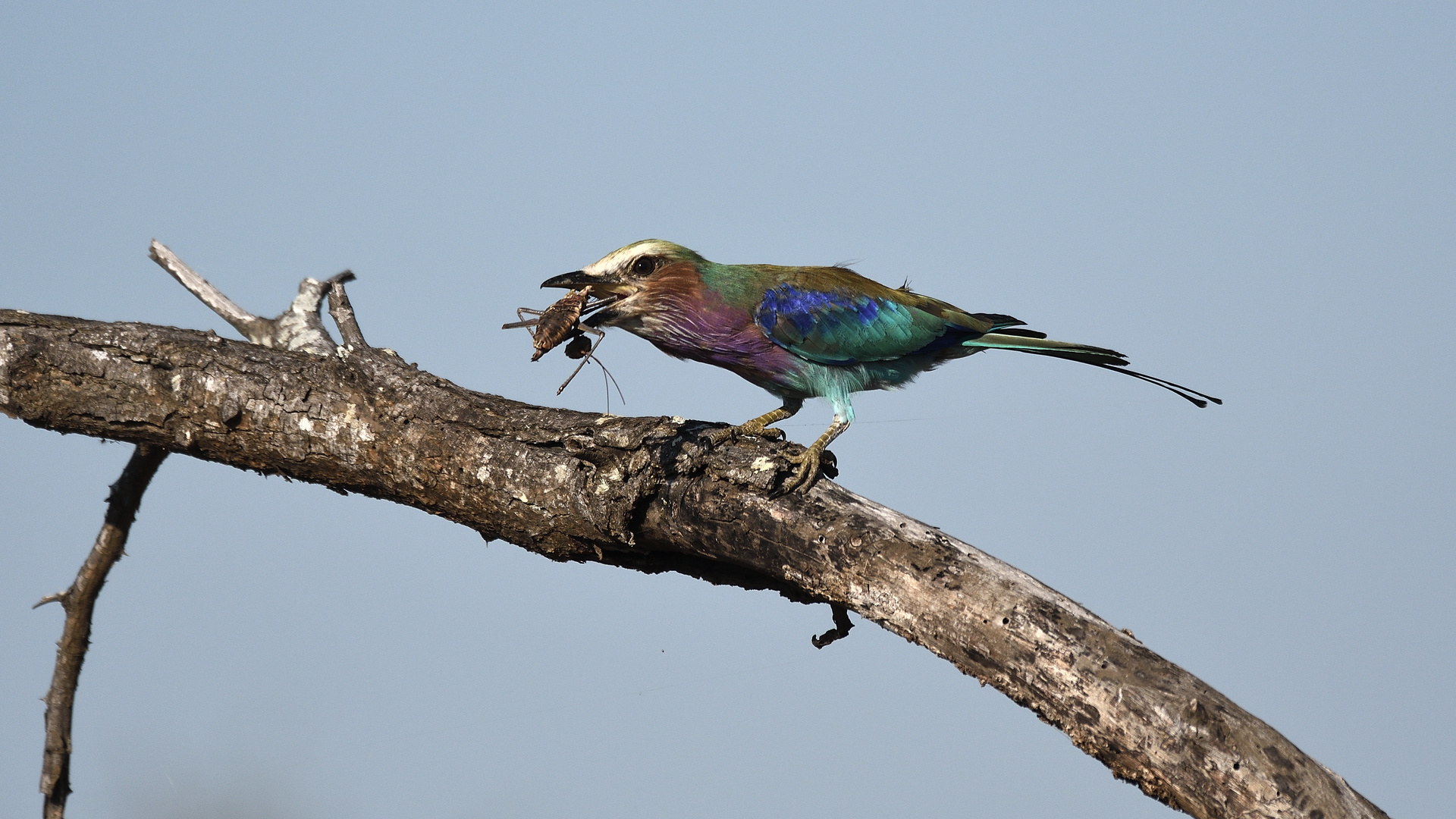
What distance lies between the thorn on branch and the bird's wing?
1487 mm

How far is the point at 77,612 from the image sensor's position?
17.5ft

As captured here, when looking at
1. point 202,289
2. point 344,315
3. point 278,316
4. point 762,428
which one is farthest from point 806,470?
point 202,289

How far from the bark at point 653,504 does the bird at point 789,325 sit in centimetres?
51

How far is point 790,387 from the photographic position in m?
5.54

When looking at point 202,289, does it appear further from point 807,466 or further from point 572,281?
point 807,466

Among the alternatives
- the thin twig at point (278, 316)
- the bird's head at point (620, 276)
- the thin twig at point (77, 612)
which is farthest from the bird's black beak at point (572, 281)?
the thin twig at point (77, 612)

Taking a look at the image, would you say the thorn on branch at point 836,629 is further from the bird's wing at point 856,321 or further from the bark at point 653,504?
the bird's wing at point 856,321

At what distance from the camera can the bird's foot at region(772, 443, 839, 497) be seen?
4.36 m

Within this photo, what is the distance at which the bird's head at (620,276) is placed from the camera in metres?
5.18

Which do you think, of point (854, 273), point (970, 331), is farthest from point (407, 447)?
point (970, 331)

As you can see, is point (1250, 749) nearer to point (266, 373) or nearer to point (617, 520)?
point (617, 520)

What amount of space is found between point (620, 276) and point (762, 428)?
105 centimetres

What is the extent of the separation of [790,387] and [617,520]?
1464 mm

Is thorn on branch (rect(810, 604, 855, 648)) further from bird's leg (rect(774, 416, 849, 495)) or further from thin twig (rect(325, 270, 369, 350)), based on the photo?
thin twig (rect(325, 270, 369, 350))
